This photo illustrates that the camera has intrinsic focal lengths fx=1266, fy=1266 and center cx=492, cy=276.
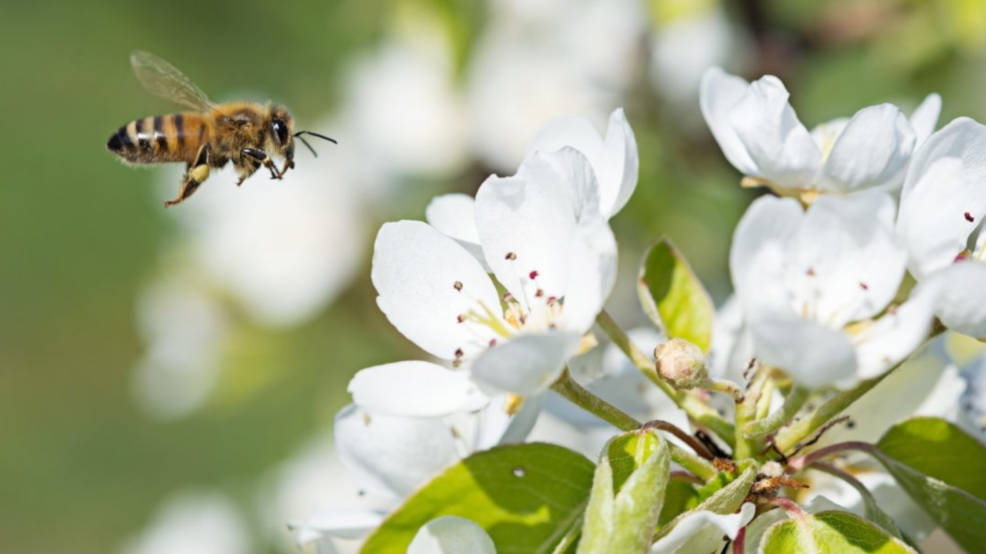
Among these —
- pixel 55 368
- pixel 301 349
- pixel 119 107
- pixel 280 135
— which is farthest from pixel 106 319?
pixel 280 135

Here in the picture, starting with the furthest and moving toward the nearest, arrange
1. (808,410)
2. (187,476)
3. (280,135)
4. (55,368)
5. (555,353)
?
(55,368) < (187,476) < (280,135) < (808,410) < (555,353)

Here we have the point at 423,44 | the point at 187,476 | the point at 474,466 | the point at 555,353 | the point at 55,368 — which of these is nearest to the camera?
the point at 555,353

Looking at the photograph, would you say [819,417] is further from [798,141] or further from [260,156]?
[260,156]

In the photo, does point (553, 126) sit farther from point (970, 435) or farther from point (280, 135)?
point (280, 135)

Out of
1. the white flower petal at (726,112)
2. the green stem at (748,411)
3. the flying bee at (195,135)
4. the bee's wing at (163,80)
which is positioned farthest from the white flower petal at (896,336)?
the bee's wing at (163,80)

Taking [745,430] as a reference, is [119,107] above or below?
below

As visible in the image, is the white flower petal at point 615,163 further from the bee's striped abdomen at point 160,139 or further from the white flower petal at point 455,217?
the bee's striped abdomen at point 160,139
